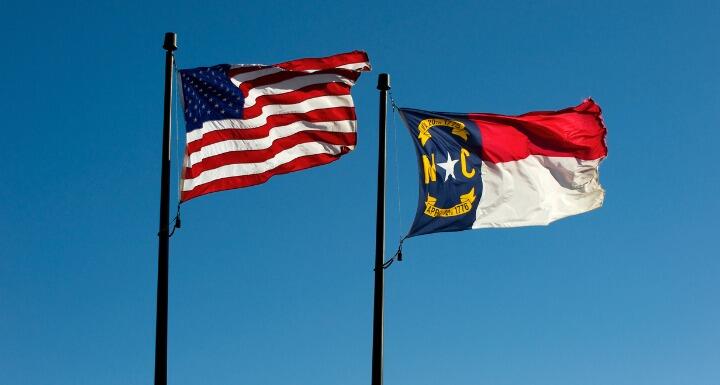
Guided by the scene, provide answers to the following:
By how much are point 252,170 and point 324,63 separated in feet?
8.56

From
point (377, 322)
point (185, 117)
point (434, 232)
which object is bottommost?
point (377, 322)

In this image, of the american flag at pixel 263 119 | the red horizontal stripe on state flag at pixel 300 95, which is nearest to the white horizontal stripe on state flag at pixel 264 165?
the american flag at pixel 263 119

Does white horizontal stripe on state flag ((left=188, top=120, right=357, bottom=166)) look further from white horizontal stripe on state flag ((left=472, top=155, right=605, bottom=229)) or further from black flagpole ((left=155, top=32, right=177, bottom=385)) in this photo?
white horizontal stripe on state flag ((left=472, top=155, right=605, bottom=229))

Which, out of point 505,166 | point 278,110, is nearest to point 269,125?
point 278,110

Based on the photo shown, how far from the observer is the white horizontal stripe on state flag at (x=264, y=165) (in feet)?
69.5

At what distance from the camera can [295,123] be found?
22.8 meters

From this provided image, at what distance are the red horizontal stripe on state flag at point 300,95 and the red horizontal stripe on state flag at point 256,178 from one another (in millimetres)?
A: 1035

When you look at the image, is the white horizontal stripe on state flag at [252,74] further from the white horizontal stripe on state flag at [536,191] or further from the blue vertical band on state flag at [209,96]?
the white horizontal stripe on state flag at [536,191]

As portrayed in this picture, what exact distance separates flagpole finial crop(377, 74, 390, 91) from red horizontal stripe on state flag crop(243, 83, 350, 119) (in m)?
1.44

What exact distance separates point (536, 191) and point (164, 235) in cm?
860

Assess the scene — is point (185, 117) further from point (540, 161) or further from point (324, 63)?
point (540, 161)

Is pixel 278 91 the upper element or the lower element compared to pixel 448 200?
upper

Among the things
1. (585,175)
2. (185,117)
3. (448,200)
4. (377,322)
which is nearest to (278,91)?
(185,117)

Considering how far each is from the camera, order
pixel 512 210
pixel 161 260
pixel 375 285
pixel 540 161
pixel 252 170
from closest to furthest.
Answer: pixel 161 260 → pixel 375 285 → pixel 252 170 → pixel 512 210 → pixel 540 161
